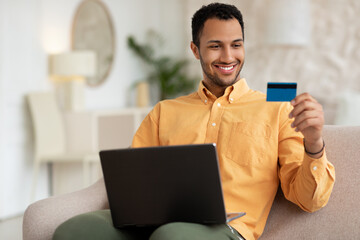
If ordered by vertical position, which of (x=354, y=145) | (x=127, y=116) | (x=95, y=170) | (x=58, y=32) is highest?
(x=58, y=32)

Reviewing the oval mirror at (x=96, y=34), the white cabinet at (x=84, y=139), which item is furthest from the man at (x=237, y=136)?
the oval mirror at (x=96, y=34)

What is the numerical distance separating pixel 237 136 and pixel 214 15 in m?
0.43

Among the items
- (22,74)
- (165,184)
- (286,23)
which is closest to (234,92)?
(165,184)

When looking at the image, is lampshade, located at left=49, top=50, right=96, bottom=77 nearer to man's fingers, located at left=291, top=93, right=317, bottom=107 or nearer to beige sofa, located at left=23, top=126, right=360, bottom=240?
beige sofa, located at left=23, top=126, right=360, bottom=240

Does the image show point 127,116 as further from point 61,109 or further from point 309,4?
point 309,4

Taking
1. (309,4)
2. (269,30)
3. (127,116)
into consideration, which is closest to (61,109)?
(127,116)

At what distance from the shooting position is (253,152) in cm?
161

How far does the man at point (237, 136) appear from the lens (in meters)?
1.39

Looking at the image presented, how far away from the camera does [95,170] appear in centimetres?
438

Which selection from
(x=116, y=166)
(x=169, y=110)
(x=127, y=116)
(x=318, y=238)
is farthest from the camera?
(x=127, y=116)

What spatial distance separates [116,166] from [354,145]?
2.62ft

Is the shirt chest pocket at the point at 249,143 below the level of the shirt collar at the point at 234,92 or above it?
below

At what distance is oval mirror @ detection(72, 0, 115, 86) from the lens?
4.79m

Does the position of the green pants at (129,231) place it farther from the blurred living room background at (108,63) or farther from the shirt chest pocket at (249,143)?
the blurred living room background at (108,63)
